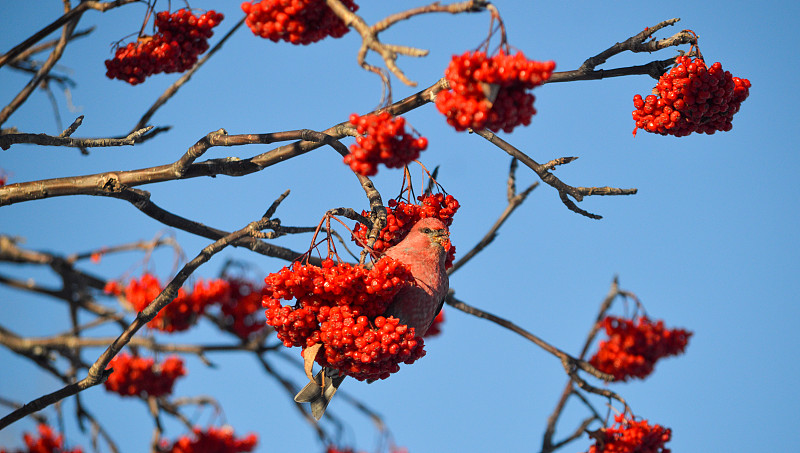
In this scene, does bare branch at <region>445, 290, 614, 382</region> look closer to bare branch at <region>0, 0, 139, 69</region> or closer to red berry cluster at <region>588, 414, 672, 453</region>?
red berry cluster at <region>588, 414, 672, 453</region>

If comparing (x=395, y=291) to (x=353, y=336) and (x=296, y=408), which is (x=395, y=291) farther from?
(x=296, y=408)

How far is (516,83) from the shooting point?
2287 mm

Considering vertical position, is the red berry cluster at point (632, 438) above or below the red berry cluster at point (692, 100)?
below

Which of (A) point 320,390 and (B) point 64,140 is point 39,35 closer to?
(B) point 64,140

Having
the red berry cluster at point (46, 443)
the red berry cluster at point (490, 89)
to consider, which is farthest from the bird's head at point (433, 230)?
the red berry cluster at point (46, 443)

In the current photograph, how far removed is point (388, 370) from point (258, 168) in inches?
43.5

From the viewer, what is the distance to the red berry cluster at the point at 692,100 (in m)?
3.38

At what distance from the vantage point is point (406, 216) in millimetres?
3262

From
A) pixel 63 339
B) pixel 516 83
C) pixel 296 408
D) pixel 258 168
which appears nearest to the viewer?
pixel 516 83

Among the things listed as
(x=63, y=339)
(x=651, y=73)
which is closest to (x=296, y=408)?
(x=63, y=339)

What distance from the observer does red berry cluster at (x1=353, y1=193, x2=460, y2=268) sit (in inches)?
127

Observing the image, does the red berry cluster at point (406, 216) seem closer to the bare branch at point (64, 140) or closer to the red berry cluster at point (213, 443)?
the bare branch at point (64, 140)

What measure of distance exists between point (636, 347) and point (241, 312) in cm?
352

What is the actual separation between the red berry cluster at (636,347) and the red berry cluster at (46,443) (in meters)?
4.56
